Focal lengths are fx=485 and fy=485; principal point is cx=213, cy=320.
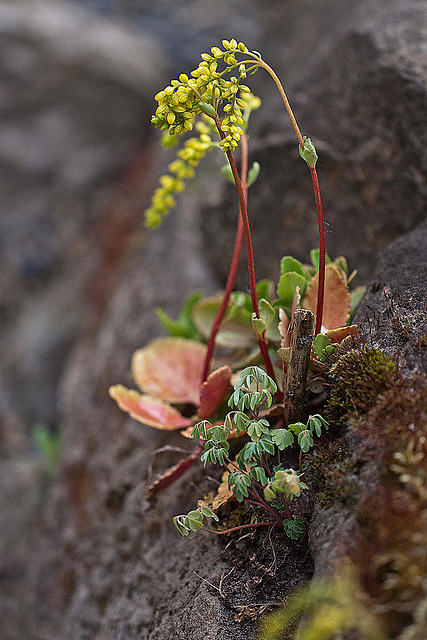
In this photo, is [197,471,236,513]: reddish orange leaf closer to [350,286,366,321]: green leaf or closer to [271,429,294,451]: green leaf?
[271,429,294,451]: green leaf

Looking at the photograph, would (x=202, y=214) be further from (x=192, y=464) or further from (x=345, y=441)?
(x=345, y=441)

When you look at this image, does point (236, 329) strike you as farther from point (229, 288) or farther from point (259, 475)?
point (259, 475)

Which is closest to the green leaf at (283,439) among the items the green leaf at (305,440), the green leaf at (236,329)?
the green leaf at (305,440)

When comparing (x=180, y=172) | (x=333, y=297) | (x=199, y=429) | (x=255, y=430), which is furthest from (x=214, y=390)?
(x=180, y=172)

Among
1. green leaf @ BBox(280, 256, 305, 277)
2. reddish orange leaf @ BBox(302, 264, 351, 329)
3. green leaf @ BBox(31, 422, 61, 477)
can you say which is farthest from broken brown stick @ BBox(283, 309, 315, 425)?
green leaf @ BBox(31, 422, 61, 477)

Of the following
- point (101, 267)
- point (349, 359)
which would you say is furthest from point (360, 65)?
point (101, 267)

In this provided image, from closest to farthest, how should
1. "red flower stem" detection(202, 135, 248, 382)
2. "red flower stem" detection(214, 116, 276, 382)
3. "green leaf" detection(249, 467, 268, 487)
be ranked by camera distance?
1. "green leaf" detection(249, 467, 268, 487)
2. "red flower stem" detection(214, 116, 276, 382)
3. "red flower stem" detection(202, 135, 248, 382)
